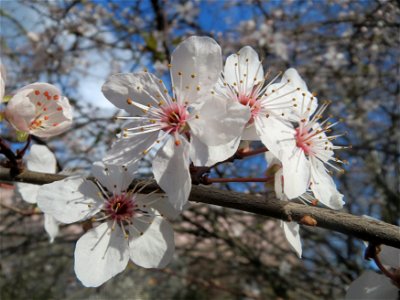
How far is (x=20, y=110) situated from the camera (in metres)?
1.11

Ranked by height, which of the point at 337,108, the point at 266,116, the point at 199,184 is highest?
the point at 266,116

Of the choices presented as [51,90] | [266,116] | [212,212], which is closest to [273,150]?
[266,116]

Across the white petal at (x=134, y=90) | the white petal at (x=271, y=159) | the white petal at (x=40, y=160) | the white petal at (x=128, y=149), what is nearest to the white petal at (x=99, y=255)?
the white petal at (x=128, y=149)

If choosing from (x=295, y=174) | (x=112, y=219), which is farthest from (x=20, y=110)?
(x=295, y=174)

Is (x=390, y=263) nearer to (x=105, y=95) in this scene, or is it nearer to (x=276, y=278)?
(x=105, y=95)

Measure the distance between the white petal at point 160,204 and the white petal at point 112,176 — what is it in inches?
2.3

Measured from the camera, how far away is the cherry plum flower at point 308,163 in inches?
39.7

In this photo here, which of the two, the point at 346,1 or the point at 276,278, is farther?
the point at 346,1

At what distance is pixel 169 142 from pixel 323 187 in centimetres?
44

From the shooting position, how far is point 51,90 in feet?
3.89

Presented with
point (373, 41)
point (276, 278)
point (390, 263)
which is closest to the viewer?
point (390, 263)

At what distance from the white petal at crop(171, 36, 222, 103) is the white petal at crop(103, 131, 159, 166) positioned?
0.52ft

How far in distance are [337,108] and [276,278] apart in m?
2.09

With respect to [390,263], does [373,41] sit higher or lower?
higher
